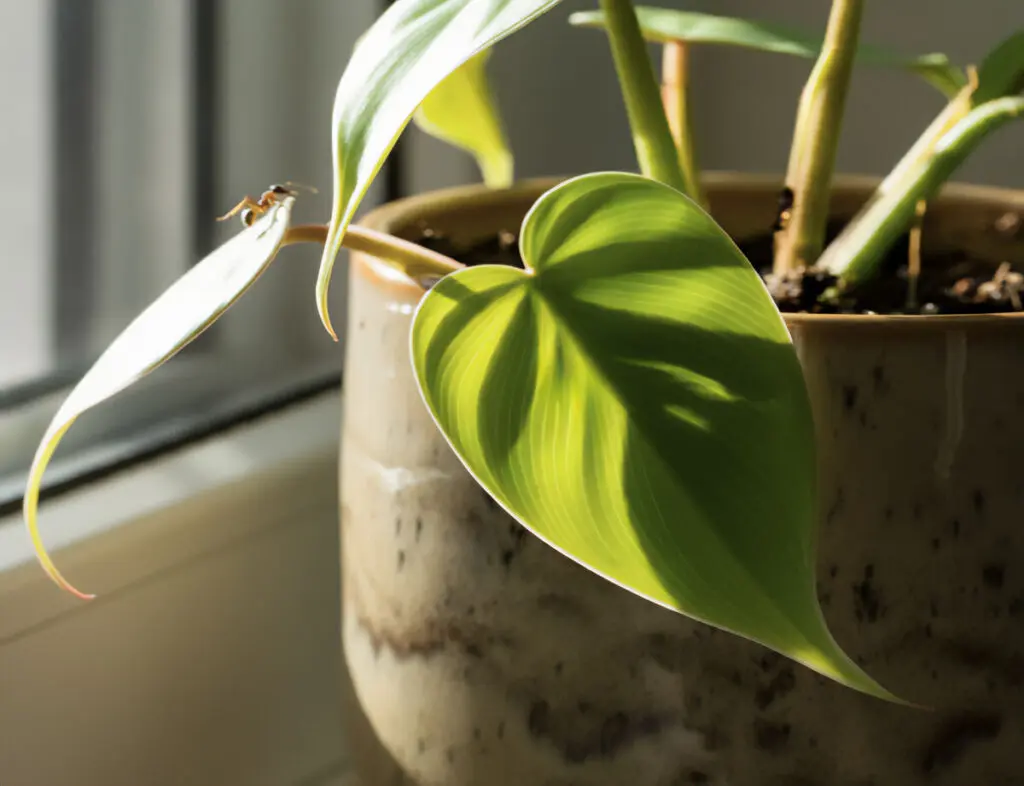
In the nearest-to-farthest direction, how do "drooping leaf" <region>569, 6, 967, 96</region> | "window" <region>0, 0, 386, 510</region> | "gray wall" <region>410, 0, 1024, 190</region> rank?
"drooping leaf" <region>569, 6, 967, 96</region>, "window" <region>0, 0, 386, 510</region>, "gray wall" <region>410, 0, 1024, 190</region>

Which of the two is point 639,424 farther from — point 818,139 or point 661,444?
point 818,139

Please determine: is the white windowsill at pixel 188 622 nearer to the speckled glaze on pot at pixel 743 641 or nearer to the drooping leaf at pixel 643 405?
the speckled glaze on pot at pixel 743 641

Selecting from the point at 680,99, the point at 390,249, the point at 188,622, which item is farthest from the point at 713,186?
the point at 188,622

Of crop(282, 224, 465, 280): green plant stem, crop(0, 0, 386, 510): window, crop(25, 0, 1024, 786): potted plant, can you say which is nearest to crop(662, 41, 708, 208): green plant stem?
crop(25, 0, 1024, 786): potted plant

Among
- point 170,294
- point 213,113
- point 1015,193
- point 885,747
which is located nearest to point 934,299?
point 1015,193

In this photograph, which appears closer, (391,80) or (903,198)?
(391,80)

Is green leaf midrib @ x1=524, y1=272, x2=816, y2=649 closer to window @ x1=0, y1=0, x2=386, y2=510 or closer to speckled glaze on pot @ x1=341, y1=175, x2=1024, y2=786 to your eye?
speckled glaze on pot @ x1=341, y1=175, x2=1024, y2=786

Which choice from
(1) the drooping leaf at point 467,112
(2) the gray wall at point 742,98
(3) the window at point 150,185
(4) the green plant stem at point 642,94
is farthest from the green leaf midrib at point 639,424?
(2) the gray wall at point 742,98

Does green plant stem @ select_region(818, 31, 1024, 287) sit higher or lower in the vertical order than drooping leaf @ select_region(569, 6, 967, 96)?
lower
